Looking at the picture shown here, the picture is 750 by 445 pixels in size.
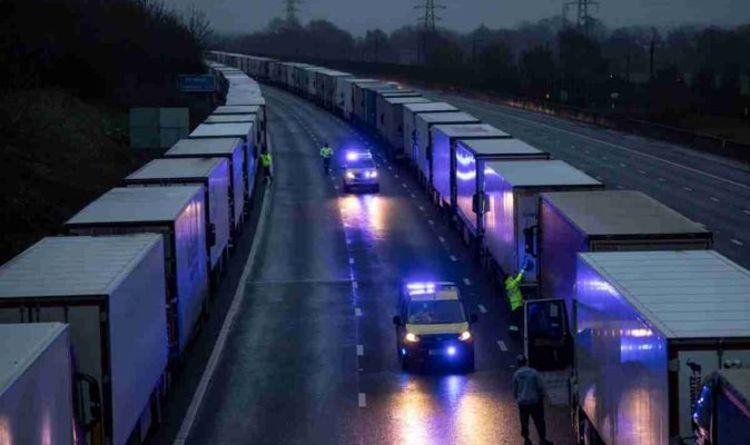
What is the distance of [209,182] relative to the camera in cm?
3053

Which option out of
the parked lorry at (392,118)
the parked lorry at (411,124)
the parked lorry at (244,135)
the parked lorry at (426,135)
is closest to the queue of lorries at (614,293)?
the parked lorry at (426,135)

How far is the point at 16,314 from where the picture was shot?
1538 centimetres

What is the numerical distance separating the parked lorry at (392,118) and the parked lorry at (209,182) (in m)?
27.9

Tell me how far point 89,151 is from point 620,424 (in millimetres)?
42045

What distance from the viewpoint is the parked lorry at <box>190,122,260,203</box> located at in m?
45.8

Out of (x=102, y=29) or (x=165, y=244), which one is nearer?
(x=165, y=244)

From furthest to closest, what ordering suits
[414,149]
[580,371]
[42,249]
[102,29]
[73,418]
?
[102,29] < [414,149] < [42,249] < [580,371] < [73,418]

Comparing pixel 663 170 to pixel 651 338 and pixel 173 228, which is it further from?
pixel 651 338

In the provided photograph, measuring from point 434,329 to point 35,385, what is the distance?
43.8 ft

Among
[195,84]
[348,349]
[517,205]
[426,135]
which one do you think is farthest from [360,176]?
[348,349]

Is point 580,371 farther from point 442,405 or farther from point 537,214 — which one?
point 537,214

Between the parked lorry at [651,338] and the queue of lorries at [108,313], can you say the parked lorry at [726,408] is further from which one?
the queue of lorries at [108,313]

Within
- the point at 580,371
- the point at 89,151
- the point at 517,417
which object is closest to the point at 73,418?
the point at 580,371

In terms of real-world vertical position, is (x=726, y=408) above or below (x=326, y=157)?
above
